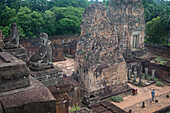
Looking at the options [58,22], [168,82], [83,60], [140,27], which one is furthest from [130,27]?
[58,22]

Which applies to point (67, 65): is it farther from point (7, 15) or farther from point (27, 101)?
point (27, 101)

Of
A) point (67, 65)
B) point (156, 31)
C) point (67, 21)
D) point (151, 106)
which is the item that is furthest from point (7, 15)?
point (151, 106)

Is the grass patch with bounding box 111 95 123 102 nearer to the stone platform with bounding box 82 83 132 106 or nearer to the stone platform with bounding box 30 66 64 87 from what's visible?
the stone platform with bounding box 82 83 132 106

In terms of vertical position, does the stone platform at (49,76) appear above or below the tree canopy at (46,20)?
below

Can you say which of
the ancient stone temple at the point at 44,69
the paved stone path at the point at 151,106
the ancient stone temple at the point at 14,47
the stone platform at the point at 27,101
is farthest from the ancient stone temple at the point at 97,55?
the stone platform at the point at 27,101

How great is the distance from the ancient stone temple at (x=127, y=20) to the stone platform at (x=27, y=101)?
2024cm

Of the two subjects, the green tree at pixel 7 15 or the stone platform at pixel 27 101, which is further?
the green tree at pixel 7 15

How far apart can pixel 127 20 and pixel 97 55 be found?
1084 cm

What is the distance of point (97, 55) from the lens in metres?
13.8

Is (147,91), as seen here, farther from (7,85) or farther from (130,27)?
(7,85)

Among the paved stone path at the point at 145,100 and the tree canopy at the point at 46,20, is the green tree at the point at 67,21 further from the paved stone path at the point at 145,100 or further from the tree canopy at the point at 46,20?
the paved stone path at the point at 145,100

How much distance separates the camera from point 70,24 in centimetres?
3656

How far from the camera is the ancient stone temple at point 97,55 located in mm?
13548

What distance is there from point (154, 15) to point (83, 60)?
116 ft
